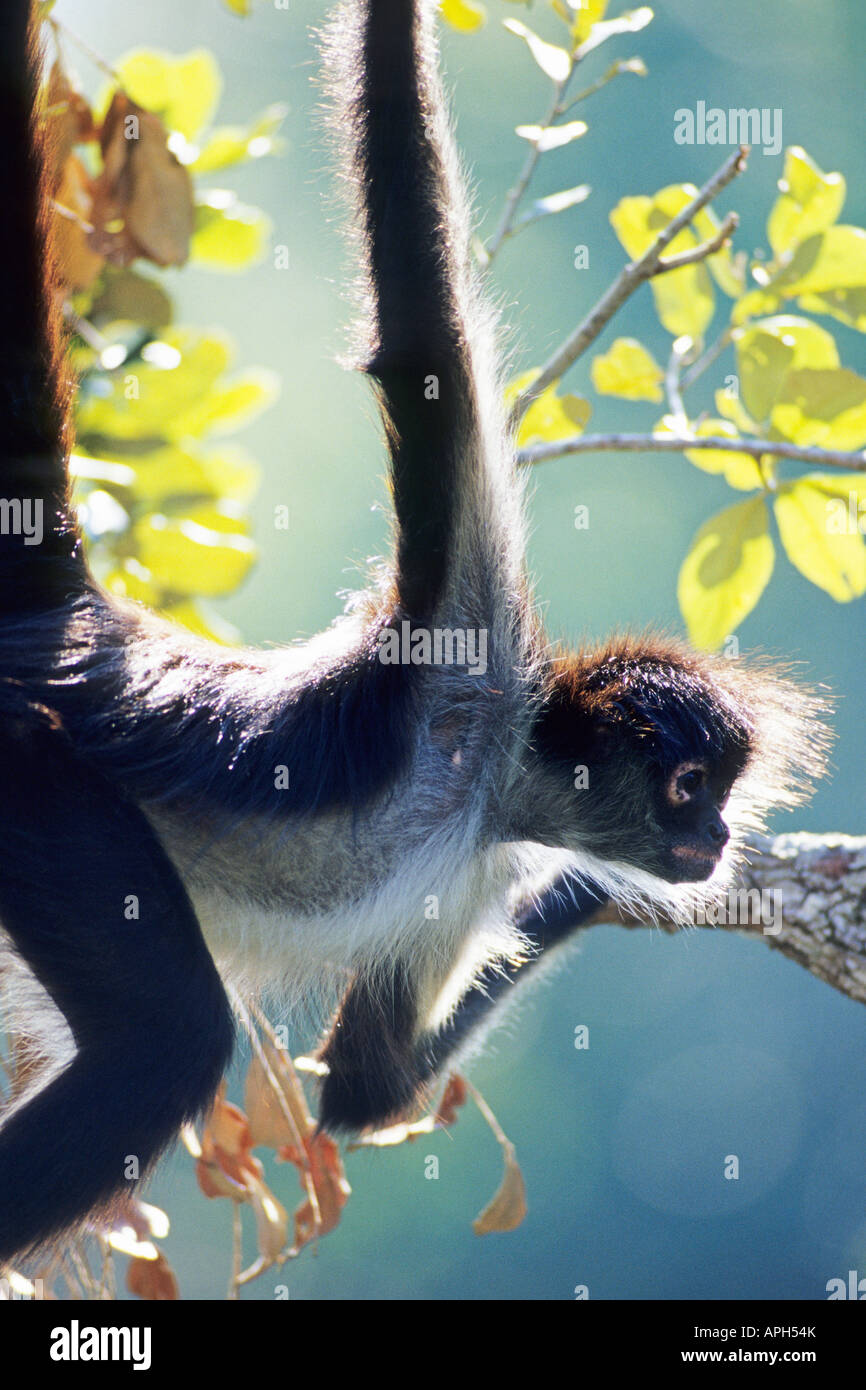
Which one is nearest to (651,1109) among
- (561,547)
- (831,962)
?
(561,547)

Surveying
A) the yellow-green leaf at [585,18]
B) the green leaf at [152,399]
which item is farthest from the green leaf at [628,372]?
the green leaf at [152,399]

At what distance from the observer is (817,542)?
3.26 metres

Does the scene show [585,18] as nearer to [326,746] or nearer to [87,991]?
[326,746]

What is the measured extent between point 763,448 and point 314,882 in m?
1.55

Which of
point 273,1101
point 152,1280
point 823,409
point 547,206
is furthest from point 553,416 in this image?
point 152,1280

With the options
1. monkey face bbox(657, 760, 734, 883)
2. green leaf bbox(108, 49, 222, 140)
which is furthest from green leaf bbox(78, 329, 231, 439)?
monkey face bbox(657, 760, 734, 883)

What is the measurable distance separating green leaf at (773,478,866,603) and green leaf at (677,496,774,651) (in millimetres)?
60

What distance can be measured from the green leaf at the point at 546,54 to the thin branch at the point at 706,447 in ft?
2.70

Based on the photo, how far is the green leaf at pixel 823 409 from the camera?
3.06 meters

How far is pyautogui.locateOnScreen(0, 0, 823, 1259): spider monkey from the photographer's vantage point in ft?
7.27

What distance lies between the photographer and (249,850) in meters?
2.49

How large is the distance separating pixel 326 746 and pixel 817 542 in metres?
1.50
